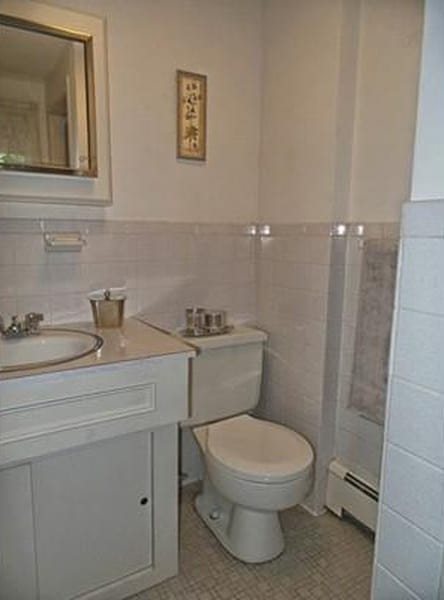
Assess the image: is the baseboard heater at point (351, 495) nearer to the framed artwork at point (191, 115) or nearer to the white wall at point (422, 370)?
the white wall at point (422, 370)

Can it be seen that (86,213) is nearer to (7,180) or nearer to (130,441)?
(7,180)

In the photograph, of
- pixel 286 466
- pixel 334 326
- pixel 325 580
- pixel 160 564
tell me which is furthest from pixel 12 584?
pixel 334 326

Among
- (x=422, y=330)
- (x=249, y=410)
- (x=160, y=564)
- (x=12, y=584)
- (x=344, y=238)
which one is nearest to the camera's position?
(x=422, y=330)

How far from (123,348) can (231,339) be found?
564mm

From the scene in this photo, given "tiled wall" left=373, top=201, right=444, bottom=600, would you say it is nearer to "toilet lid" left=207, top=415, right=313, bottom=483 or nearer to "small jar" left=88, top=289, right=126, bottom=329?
"toilet lid" left=207, top=415, right=313, bottom=483

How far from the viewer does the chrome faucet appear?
1415 millimetres

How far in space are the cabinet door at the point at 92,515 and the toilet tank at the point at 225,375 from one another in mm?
410

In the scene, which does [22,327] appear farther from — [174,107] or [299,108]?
[299,108]

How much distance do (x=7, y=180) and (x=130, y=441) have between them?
3.10 feet

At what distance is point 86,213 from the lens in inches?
64.1

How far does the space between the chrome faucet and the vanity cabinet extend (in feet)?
1.36

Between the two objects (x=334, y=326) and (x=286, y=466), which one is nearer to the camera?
(x=286, y=466)

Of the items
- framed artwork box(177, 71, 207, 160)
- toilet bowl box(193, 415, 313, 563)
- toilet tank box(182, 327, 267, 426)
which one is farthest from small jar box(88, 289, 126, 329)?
framed artwork box(177, 71, 207, 160)

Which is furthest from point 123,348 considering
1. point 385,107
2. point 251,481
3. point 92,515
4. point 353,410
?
point 385,107
